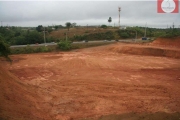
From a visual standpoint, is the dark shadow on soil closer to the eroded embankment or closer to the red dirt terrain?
the red dirt terrain

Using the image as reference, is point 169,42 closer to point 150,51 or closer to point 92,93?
point 150,51

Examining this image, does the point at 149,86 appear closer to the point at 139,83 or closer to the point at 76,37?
the point at 139,83

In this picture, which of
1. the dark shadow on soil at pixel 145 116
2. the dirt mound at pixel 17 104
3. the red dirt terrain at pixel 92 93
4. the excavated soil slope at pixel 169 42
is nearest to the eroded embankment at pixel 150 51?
the excavated soil slope at pixel 169 42

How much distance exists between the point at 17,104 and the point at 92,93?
189 inches

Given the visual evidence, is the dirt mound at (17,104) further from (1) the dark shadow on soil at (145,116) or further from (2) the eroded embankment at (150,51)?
(2) the eroded embankment at (150,51)

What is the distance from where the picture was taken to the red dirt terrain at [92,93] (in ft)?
27.2

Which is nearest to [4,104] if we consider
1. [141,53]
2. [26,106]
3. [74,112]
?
[26,106]

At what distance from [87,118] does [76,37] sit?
39668mm

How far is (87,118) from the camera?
8.22m

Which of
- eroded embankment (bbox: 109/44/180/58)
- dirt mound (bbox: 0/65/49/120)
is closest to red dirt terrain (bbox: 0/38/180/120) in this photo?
dirt mound (bbox: 0/65/49/120)

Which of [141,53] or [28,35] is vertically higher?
[28,35]

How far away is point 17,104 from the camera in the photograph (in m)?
8.39

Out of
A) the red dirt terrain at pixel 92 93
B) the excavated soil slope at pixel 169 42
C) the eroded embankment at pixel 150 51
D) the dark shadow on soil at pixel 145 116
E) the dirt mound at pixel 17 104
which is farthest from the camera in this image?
the excavated soil slope at pixel 169 42

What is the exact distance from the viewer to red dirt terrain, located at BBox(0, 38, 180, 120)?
830 centimetres
